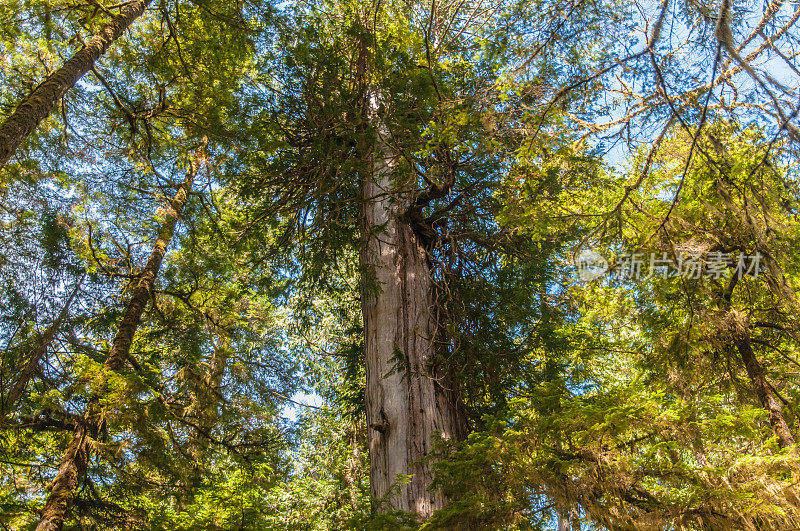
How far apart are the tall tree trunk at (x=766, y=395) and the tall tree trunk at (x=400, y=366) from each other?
2.95m

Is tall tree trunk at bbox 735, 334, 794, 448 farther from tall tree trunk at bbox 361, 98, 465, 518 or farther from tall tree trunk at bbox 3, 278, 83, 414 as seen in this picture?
tall tree trunk at bbox 3, 278, 83, 414

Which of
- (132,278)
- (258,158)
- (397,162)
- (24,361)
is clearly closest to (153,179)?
(132,278)

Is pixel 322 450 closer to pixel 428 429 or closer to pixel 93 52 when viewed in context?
pixel 428 429

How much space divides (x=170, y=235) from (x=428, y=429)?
231 inches

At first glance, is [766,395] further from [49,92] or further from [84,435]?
[49,92]

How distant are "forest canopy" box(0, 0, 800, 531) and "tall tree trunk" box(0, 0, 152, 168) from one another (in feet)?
0.11

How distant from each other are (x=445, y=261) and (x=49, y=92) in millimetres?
4414

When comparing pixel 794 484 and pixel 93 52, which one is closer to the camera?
pixel 794 484

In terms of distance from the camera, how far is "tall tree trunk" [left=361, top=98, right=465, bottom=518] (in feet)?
13.5

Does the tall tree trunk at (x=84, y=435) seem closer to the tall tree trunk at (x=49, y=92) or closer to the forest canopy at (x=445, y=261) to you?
the forest canopy at (x=445, y=261)

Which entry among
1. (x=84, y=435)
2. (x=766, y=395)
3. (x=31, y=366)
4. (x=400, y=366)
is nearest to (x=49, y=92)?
(x=31, y=366)

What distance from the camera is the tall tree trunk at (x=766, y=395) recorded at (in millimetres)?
4672

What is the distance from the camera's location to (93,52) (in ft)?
18.7

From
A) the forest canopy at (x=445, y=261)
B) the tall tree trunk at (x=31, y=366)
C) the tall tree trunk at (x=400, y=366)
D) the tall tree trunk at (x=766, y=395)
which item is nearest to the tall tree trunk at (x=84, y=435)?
the forest canopy at (x=445, y=261)
